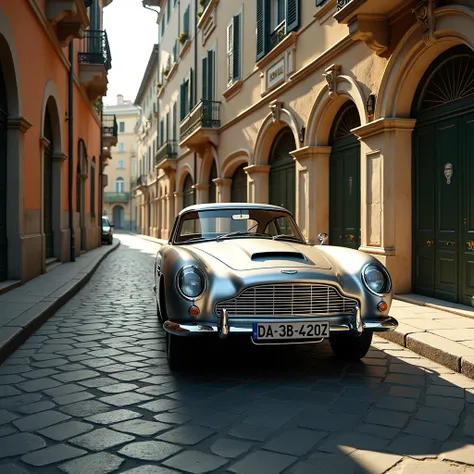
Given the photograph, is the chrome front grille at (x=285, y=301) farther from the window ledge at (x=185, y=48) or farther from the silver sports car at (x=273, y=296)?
the window ledge at (x=185, y=48)

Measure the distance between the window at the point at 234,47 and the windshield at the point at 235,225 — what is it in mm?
11336

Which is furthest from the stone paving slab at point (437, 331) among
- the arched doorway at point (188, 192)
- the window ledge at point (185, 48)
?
the window ledge at point (185, 48)

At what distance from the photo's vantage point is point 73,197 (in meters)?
16.0

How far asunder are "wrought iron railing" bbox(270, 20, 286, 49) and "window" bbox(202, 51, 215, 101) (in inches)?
245

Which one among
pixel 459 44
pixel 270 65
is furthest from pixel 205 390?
pixel 270 65

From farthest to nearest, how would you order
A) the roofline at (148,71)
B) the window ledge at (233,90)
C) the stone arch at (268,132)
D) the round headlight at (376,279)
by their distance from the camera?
the roofline at (148,71), the window ledge at (233,90), the stone arch at (268,132), the round headlight at (376,279)

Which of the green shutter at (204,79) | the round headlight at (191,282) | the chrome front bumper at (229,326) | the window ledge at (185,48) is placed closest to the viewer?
the chrome front bumper at (229,326)

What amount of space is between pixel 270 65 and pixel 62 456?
40.1 ft

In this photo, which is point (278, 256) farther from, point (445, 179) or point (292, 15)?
point (292, 15)

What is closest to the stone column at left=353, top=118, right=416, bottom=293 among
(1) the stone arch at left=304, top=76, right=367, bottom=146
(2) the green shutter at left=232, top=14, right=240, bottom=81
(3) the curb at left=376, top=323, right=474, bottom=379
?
(1) the stone arch at left=304, top=76, right=367, bottom=146

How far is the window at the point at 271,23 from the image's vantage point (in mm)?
12320

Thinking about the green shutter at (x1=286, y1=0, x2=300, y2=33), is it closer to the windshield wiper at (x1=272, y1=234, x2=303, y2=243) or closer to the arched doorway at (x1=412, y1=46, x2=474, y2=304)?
the arched doorway at (x1=412, y1=46, x2=474, y2=304)

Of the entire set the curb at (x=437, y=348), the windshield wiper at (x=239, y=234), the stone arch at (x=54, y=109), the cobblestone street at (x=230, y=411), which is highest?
the stone arch at (x=54, y=109)

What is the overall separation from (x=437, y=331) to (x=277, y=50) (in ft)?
29.9
